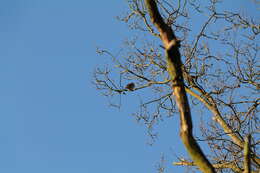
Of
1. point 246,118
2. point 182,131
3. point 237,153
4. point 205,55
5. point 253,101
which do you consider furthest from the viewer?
point 205,55

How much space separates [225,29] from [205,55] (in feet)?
2.07

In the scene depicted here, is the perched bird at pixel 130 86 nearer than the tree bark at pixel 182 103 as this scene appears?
No

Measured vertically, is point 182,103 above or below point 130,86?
below

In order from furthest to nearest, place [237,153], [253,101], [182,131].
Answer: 1. [253,101]
2. [237,153]
3. [182,131]

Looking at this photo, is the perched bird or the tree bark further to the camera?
the perched bird

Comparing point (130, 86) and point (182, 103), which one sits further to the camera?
point (130, 86)

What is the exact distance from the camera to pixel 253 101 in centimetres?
685

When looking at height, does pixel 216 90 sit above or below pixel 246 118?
above

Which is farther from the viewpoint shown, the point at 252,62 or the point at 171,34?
the point at 252,62

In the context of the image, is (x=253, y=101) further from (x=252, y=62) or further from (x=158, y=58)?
(x=158, y=58)

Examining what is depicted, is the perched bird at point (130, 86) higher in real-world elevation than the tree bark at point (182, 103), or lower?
higher

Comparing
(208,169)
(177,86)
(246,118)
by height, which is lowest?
(208,169)

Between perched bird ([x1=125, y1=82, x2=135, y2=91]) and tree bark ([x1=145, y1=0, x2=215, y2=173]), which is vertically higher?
perched bird ([x1=125, y1=82, x2=135, y2=91])

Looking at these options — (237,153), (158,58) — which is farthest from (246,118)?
(158,58)
